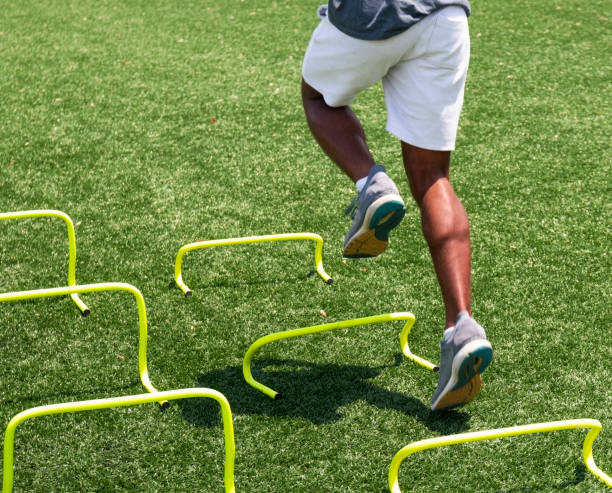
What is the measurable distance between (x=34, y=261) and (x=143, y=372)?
4.58 ft

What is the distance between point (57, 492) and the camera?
3207 millimetres

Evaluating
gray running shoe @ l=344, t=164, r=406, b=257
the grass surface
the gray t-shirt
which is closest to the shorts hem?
gray running shoe @ l=344, t=164, r=406, b=257

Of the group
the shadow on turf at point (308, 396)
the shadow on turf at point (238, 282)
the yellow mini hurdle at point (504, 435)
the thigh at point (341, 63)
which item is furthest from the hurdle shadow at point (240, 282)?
the yellow mini hurdle at point (504, 435)

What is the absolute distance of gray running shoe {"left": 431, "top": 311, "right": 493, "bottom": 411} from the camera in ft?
10.3

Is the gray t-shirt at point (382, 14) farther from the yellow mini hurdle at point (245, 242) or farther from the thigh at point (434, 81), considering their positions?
the yellow mini hurdle at point (245, 242)

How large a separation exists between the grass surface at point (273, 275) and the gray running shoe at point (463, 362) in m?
0.27

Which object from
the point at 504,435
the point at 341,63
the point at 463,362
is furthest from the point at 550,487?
the point at 341,63

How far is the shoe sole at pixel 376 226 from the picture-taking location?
3.51 metres

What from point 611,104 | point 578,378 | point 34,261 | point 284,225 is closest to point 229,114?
point 284,225

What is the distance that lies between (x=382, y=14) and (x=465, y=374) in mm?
1409

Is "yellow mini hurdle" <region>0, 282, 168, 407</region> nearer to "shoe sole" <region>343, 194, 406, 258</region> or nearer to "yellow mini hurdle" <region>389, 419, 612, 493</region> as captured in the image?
"shoe sole" <region>343, 194, 406, 258</region>

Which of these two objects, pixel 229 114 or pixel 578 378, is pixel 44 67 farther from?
pixel 578 378

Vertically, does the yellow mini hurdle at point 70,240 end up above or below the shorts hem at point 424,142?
below

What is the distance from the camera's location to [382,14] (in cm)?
338
